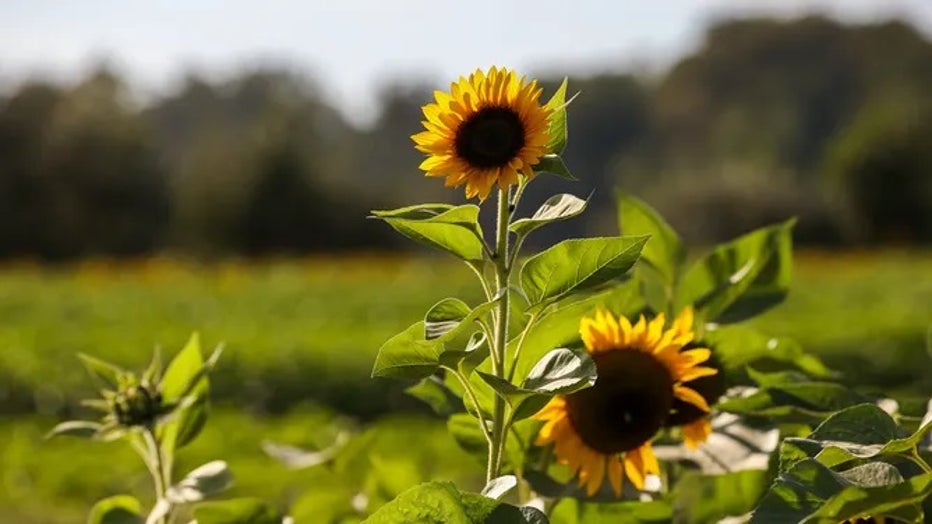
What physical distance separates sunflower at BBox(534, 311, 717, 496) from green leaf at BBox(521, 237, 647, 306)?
11 cm

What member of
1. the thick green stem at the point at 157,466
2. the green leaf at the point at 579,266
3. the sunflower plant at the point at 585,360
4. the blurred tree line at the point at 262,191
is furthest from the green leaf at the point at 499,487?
the blurred tree line at the point at 262,191

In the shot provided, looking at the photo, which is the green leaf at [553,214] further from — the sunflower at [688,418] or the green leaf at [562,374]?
the sunflower at [688,418]

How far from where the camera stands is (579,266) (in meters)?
0.75

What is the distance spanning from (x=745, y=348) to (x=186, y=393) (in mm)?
404

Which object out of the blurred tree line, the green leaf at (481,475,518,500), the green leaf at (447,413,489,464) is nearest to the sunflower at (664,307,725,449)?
the green leaf at (447,413,489,464)

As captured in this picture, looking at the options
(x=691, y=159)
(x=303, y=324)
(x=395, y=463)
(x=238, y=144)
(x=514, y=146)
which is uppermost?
(x=514, y=146)

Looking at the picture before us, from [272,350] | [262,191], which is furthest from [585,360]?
[262,191]

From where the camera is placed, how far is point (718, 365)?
975mm

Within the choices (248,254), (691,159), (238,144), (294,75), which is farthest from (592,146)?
(248,254)

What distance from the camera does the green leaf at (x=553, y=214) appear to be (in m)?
0.73

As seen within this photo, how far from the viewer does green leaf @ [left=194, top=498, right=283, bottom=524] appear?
2.96 feet

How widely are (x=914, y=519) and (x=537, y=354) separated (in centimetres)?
25

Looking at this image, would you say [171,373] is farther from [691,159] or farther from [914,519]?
[691,159]

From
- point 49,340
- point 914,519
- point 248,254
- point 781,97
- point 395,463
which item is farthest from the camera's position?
point 781,97
